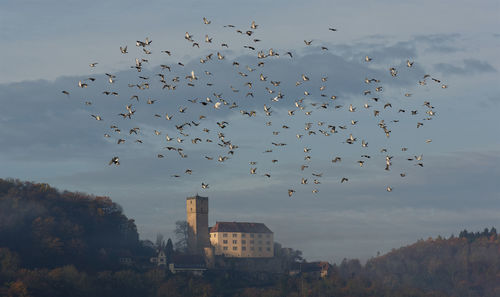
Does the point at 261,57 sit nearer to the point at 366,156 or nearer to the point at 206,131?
the point at 206,131

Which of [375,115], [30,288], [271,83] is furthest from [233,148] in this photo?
[30,288]

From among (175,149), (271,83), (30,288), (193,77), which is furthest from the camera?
(30,288)

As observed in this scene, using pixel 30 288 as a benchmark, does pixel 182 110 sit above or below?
above

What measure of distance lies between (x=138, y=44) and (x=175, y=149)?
19144 millimetres

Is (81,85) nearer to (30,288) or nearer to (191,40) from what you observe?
(191,40)

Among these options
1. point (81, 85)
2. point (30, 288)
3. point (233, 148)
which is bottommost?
point (30, 288)

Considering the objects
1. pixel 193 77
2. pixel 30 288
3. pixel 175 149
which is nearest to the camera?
pixel 193 77

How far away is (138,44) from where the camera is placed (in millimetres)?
90438

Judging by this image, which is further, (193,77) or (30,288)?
(30,288)

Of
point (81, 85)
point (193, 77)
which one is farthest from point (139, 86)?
point (193, 77)

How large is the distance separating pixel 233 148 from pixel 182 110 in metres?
9.14

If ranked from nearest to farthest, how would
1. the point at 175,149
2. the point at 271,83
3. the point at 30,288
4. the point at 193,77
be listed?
the point at 193,77, the point at 271,83, the point at 175,149, the point at 30,288

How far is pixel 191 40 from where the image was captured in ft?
305

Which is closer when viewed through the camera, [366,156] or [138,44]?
[138,44]
